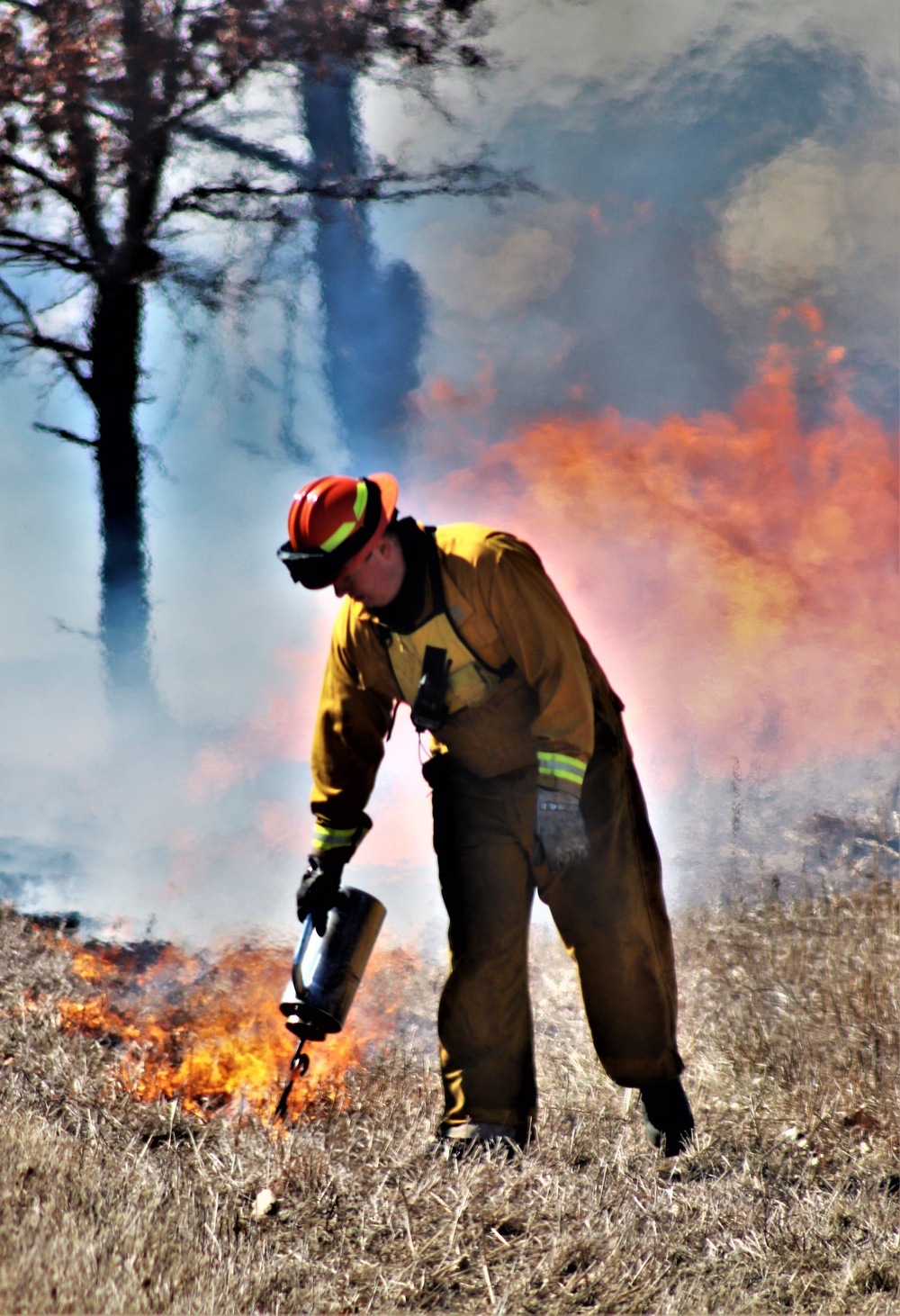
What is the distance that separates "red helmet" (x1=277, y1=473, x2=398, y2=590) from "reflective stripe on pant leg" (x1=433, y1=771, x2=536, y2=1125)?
33.9 inches

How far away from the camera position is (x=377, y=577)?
301 cm

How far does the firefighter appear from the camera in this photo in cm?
300

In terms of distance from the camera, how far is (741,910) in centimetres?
439

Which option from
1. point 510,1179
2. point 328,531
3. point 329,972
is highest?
point 328,531

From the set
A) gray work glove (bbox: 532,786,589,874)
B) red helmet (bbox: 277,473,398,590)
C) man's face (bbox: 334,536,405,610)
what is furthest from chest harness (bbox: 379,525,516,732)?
gray work glove (bbox: 532,786,589,874)

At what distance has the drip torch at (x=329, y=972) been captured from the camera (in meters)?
3.18

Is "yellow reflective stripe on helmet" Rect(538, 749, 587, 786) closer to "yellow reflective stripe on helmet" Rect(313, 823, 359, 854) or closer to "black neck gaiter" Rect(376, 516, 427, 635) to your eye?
"black neck gaiter" Rect(376, 516, 427, 635)

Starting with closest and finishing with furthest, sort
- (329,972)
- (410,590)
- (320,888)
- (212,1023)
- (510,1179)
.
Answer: (510,1179) < (410,590) < (329,972) < (320,888) < (212,1023)

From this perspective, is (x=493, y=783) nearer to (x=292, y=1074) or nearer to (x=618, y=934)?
(x=618, y=934)

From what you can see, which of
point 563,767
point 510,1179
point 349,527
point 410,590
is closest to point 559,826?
point 563,767

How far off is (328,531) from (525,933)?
1477mm

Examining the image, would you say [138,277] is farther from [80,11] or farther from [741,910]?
[741,910]

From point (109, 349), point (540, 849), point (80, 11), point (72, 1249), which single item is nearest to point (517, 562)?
point (540, 849)

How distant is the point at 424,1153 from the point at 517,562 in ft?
6.12
